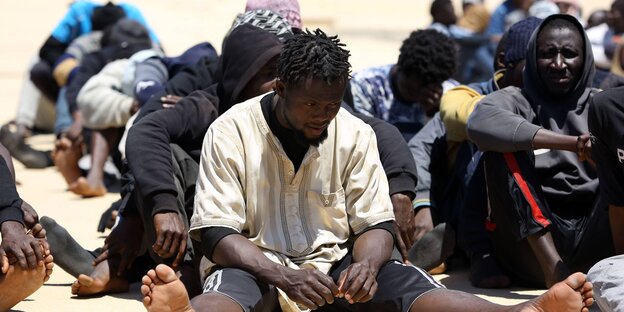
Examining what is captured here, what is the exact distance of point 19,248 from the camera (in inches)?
193

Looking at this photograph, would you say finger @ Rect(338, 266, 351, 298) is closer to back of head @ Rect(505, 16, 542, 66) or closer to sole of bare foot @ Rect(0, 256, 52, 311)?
sole of bare foot @ Rect(0, 256, 52, 311)

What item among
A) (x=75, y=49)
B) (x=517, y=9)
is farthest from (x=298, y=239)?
(x=517, y=9)

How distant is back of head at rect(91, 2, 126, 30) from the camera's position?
37.2 feet

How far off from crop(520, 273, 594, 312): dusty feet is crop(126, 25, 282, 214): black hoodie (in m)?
1.81

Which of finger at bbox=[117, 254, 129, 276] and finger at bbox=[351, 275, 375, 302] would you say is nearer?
finger at bbox=[351, 275, 375, 302]

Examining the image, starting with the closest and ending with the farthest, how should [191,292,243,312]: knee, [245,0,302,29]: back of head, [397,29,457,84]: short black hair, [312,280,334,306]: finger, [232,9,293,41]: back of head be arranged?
[191,292,243,312]: knee → [312,280,334,306]: finger → [232,9,293,41]: back of head → [245,0,302,29]: back of head → [397,29,457,84]: short black hair

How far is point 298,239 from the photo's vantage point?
4.96m

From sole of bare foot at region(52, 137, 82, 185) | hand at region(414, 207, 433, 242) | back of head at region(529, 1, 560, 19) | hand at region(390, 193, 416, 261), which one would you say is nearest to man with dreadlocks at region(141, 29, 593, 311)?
hand at region(390, 193, 416, 261)

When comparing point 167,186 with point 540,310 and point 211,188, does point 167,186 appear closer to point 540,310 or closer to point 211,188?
point 211,188

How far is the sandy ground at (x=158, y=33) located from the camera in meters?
5.82

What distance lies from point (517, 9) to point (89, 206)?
245 inches

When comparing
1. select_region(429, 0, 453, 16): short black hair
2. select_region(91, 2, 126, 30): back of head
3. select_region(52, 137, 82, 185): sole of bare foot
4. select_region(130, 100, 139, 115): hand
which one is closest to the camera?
select_region(130, 100, 139, 115): hand

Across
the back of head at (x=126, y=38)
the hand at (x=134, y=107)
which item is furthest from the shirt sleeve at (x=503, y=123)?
the back of head at (x=126, y=38)

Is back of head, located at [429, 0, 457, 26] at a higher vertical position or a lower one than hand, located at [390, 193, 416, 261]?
lower
